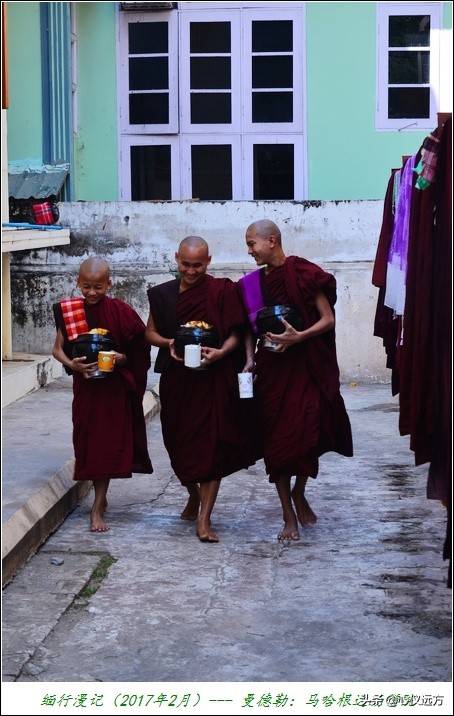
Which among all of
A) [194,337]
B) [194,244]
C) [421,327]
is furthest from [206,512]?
[421,327]

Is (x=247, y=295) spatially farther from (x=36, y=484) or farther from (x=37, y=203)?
(x=37, y=203)

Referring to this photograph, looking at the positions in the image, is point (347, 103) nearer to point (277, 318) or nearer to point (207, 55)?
point (207, 55)

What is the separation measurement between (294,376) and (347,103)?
7.22 m

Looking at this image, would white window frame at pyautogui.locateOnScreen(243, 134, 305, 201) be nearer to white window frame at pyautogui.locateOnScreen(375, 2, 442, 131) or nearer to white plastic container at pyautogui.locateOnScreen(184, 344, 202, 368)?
white window frame at pyautogui.locateOnScreen(375, 2, 442, 131)

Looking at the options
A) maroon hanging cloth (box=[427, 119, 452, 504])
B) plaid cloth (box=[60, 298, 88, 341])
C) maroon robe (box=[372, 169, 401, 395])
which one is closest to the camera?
maroon hanging cloth (box=[427, 119, 452, 504])

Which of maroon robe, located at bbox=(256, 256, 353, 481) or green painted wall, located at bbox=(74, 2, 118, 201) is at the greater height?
green painted wall, located at bbox=(74, 2, 118, 201)

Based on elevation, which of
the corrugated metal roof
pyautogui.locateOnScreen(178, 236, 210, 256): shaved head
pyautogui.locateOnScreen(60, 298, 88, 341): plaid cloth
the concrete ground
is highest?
the corrugated metal roof

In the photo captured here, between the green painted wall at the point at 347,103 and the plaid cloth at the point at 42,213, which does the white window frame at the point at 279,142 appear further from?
the plaid cloth at the point at 42,213

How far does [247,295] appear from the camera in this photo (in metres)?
6.06

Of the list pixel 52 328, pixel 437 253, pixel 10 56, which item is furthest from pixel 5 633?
pixel 10 56

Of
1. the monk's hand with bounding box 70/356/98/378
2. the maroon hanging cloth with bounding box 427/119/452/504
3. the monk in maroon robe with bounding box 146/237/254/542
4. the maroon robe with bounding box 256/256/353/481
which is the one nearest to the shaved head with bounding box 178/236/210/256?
the monk in maroon robe with bounding box 146/237/254/542

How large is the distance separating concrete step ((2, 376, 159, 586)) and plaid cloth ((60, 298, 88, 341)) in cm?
84

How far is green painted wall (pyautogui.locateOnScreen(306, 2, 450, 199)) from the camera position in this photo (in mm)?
12492

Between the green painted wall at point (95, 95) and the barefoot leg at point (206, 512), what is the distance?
24.1ft
